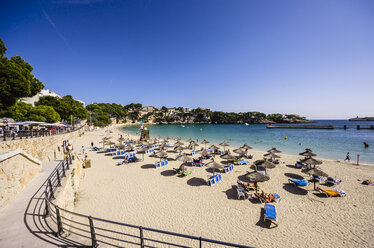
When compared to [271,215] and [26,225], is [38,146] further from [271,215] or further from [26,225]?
[271,215]

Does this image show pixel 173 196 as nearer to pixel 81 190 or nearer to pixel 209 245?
pixel 209 245

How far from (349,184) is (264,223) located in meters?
9.72

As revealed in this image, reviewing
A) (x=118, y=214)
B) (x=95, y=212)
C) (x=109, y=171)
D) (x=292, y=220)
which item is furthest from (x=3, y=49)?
(x=292, y=220)

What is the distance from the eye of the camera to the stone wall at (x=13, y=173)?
5435 mm

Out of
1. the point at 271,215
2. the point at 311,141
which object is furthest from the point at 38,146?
the point at 311,141

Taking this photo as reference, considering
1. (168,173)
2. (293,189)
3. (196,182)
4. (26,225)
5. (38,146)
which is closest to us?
(26,225)

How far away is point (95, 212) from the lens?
7426mm

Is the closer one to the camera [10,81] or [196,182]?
[196,182]

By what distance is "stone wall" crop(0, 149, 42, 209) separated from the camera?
5435 mm

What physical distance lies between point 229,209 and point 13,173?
34.3 feet

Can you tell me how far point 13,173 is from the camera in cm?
615

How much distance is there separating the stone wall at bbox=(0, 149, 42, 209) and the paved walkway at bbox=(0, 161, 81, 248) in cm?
32

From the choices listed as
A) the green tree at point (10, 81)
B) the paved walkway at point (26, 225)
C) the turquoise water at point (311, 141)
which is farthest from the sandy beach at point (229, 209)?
the turquoise water at point (311, 141)

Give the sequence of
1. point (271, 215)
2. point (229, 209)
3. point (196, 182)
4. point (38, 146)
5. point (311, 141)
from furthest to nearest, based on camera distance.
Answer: point (311, 141)
point (38, 146)
point (196, 182)
point (229, 209)
point (271, 215)
